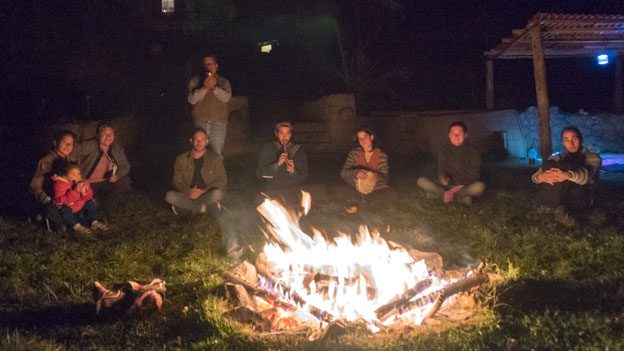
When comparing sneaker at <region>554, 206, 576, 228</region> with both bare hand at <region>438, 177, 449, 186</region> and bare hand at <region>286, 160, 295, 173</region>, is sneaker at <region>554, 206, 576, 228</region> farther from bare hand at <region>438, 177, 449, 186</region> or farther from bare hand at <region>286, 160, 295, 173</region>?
bare hand at <region>286, 160, 295, 173</region>

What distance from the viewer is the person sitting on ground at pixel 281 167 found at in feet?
26.2

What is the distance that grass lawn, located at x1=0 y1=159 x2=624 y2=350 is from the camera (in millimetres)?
4023

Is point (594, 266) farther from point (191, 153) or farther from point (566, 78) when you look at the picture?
point (566, 78)

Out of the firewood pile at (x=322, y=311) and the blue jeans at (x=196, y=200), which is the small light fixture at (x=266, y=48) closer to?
the blue jeans at (x=196, y=200)

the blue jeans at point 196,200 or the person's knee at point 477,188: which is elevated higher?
the blue jeans at point 196,200

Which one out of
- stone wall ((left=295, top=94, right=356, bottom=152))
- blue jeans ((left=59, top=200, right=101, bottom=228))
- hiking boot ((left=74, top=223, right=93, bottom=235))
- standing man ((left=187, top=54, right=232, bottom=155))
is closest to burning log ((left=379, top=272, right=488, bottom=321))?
hiking boot ((left=74, top=223, right=93, bottom=235))

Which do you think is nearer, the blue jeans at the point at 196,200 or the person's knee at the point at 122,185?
the blue jeans at the point at 196,200

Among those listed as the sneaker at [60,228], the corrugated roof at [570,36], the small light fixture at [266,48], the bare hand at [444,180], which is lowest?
the sneaker at [60,228]

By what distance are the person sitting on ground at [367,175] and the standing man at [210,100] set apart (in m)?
2.27

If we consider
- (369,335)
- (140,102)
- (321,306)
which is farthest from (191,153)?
(140,102)

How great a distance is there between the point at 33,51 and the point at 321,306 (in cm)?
1521

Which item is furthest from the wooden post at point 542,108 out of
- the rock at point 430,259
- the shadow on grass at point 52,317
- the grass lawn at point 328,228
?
the shadow on grass at point 52,317

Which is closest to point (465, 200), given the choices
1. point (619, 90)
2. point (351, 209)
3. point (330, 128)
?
point (351, 209)

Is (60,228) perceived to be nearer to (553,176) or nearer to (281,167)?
(281,167)
